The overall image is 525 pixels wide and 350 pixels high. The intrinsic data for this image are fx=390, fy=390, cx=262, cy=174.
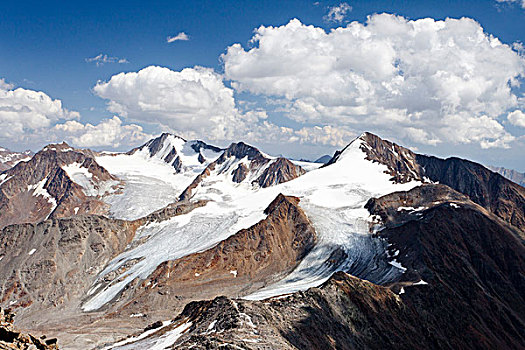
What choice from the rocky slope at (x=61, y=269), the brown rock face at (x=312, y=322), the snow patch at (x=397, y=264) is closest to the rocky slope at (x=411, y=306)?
the brown rock face at (x=312, y=322)

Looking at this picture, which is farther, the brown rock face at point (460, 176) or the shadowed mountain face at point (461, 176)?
the brown rock face at point (460, 176)

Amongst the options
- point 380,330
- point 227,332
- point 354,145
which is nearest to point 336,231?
point 380,330

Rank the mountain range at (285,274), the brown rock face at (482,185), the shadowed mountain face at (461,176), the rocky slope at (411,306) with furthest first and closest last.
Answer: the shadowed mountain face at (461,176)
the brown rock face at (482,185)
the mountain range at (285,274)
the rocky slope at (411,306)

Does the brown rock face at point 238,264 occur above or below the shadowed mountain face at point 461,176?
below

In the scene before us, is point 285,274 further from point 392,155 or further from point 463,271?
point 392,155

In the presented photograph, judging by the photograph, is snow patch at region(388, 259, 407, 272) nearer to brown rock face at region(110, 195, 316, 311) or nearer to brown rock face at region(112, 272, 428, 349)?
brown rock face at region(112, 272, 428, 349)

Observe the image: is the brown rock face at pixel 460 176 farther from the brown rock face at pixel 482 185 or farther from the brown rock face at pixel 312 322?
the brown rock face at pixel 312 322

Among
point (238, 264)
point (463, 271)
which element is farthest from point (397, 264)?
point (238, 264)
